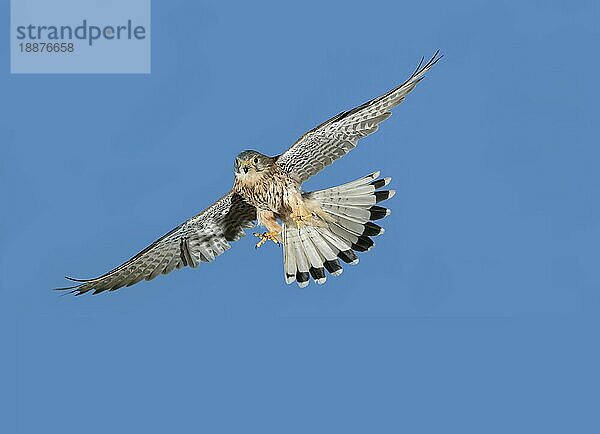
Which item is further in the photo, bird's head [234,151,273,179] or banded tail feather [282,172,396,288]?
banded tail feather [282,172,396,288]

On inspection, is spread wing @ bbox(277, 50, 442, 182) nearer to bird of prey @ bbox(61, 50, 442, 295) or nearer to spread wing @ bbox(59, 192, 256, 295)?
bird of prey @ bbox(61, 50, 442, 295)

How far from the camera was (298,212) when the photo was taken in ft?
29.5

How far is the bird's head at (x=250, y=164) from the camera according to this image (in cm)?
880

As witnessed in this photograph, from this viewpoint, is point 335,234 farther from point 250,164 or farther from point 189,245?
point 189,245

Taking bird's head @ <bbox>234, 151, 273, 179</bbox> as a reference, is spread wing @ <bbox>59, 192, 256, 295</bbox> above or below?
below

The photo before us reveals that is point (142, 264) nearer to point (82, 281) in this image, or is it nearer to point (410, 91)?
point (82, 281)

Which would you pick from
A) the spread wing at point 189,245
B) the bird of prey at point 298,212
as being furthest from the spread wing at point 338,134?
the spread wing at point 189,245

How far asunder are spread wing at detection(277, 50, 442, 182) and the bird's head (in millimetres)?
156

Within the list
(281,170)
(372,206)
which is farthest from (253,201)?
(372,206)

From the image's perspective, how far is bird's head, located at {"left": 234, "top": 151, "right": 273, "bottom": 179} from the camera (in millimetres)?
8797

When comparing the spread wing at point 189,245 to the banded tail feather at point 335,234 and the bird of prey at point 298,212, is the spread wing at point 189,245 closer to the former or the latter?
the bird of prey at point 298,212

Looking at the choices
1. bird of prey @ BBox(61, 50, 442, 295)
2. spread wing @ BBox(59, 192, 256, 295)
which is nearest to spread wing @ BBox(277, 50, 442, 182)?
bird of prey @ BBox(61, 50, 442, 295)

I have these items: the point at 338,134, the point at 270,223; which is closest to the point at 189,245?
the point at 270,223

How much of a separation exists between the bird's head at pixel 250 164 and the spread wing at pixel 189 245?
0.34 meters
